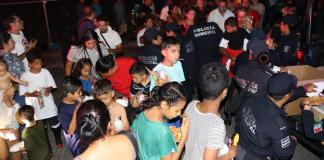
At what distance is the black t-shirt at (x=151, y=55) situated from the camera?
574cm

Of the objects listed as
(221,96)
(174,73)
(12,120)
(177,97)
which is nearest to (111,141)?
(177,97)

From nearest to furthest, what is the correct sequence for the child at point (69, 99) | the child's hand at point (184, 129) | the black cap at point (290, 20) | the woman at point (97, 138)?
the woman at point (97, 138) → the child's hand at point (184, 129) → the child at point (69, 99) → the black cap at point (290, 20)

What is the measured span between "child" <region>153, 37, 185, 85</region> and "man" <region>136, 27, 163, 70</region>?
62 centimetres

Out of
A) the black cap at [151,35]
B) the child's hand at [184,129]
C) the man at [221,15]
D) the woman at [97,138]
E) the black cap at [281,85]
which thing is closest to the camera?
the woman at [97,138]

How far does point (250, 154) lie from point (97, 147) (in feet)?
5.93

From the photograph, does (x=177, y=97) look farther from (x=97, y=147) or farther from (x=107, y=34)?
(x=107, y=34)

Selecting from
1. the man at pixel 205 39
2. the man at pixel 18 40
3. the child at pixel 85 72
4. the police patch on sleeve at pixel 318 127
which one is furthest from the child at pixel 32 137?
the police patch on sleeve at pixel 318 127

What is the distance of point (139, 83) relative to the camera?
16.1ft

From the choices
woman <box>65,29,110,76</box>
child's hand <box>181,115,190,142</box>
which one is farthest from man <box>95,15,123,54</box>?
child's hand <box>181,115,190,142</box>

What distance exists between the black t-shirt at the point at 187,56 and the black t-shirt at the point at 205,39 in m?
0.16

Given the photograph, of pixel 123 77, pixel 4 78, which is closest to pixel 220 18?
pixel 123 77

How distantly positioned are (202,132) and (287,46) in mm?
4258

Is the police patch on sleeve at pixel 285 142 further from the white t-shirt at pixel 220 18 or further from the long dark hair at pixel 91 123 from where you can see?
the white t-shirt at pixel 220 18

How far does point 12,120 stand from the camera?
5.06m
